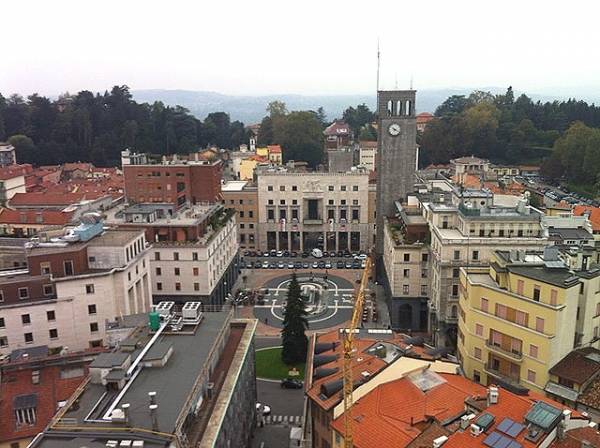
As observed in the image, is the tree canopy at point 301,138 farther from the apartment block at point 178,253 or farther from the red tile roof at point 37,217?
the apartment block at point 178,253

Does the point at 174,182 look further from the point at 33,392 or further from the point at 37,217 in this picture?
the point at 33,392

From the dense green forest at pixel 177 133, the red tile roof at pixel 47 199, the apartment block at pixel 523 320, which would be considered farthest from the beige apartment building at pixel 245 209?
the apartment block at pixel 523 320

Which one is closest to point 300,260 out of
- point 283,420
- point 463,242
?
point 463,242

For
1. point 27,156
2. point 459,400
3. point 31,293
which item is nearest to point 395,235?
point 459,400

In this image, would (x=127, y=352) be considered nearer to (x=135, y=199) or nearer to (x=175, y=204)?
(x=175, y=204)

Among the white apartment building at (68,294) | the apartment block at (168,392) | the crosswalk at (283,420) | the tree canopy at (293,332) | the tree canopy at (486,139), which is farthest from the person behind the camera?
the tree canopy at (486,139)

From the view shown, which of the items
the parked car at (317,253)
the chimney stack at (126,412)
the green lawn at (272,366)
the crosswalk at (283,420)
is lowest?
the green lawn at (272,366)
